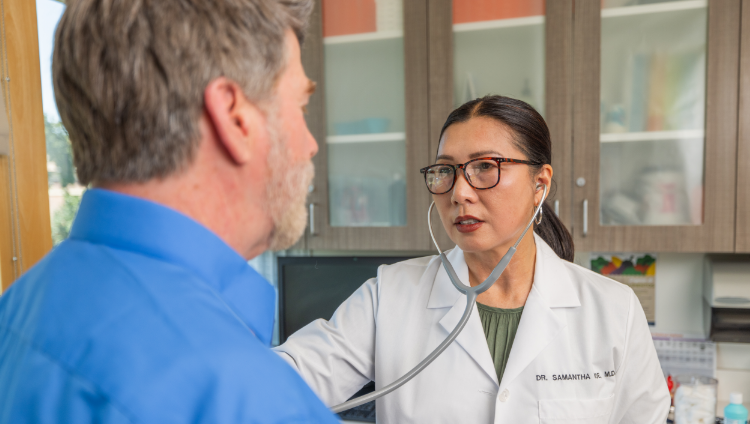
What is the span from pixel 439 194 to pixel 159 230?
75cm

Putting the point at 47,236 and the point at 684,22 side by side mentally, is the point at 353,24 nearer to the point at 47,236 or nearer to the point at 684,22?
the point at 684,22

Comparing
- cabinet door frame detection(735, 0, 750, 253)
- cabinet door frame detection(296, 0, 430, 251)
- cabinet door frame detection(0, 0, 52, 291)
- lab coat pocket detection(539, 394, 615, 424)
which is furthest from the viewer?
cabinet door frame detection(296, 0, 430, 251)

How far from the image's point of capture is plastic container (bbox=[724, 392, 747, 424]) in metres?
1.46

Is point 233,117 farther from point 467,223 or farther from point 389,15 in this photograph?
point 389,15

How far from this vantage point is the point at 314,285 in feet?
5.83

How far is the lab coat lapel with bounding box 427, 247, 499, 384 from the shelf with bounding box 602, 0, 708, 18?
918 mm

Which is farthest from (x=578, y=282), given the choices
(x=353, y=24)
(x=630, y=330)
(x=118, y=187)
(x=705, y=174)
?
(x=353, y=24)

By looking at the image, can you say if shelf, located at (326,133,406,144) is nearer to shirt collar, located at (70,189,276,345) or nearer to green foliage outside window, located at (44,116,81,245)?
green foliage outside window, located at (44,116,81,245)

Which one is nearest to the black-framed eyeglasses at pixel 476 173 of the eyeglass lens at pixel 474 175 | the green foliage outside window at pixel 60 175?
the eyeglass lens at pixel 474 175

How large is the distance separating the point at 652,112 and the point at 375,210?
90cm

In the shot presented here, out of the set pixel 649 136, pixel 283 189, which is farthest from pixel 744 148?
pixel 283 189

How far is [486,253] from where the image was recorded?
1.08 meters

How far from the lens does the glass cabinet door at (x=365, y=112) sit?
5.57 ft

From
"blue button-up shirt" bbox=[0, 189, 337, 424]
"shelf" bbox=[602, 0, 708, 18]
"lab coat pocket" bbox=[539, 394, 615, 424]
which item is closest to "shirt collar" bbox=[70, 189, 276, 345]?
"blue button-up shirt" bbox=[0, 189, 337, 424]
